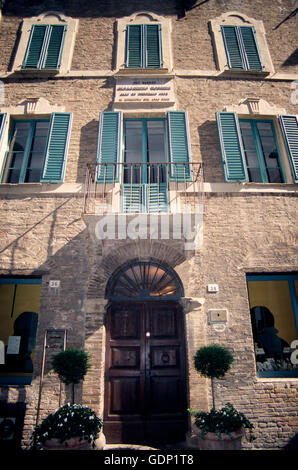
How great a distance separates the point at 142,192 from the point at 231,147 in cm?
241

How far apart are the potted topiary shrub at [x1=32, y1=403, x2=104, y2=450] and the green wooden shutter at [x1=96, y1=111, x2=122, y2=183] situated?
14.2ft

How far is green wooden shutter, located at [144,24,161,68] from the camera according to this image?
7363 mm

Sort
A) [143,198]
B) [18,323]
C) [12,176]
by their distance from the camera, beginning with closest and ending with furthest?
[18,323] → [143,198] → [12,176]

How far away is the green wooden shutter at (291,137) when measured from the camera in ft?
20.5

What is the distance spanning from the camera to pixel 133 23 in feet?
26.1

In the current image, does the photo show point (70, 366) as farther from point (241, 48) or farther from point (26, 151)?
point (241, 48)

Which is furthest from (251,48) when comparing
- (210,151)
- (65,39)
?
(65,39)

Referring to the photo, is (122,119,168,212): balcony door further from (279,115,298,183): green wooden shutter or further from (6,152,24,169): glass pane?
(279,115,298,183): green wooden shutter

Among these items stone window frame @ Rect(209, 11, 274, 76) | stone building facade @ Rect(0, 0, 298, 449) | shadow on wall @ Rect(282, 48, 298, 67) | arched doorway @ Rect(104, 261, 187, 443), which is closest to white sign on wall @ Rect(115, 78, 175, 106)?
stone building facade @ Rect(0, 0, 298, 449)

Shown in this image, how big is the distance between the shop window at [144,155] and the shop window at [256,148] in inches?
38.4

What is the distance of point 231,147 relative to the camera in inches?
250

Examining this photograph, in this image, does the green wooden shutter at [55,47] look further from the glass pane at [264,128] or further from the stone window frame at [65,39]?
the glass pane at [264,128]

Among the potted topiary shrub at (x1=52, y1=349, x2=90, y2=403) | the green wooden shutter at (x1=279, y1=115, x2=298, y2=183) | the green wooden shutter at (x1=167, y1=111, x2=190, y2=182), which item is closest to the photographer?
the potted topiary shrub at (x1=52, y1=349, x2=90, y2=403)

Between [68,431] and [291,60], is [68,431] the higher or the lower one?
the lower one
